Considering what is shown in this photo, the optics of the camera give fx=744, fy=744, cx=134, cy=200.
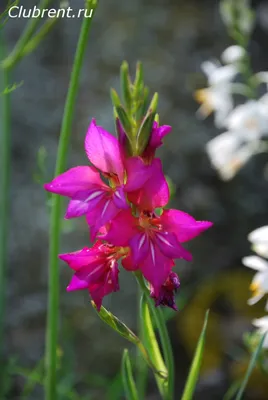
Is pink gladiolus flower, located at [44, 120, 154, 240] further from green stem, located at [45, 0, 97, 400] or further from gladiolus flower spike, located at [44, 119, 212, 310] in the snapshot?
green stem, located at [45, 0, 97, 400]

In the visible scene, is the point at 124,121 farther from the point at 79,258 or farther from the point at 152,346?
the point at 152,346

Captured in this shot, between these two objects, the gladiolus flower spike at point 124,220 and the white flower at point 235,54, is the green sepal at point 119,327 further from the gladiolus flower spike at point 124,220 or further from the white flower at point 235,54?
the white flower at point 235,54

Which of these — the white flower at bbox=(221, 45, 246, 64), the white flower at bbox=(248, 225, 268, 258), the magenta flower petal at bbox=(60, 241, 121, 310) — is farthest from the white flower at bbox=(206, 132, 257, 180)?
the magenta flower petal at bbox=(60, 241, 121, 310)

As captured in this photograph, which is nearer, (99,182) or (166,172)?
(99,182)

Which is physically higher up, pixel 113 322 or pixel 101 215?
pixel 101 215

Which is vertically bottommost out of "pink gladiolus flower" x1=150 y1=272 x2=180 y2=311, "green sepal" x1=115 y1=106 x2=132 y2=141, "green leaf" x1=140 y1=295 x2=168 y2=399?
"green leaf" x1=140 y1=295 x2=168 y2=399

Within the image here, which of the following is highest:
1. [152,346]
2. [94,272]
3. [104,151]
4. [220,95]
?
[220,95]

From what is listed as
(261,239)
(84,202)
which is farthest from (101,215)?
(261,239)

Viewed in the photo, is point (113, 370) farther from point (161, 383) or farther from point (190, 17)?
point (161, 383)
